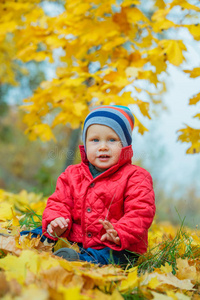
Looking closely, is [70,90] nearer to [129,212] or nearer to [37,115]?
[37,115]

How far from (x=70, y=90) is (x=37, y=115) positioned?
0.47 metres

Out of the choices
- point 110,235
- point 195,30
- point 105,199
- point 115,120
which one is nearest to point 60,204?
point 105,199

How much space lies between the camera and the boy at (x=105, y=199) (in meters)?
1.58

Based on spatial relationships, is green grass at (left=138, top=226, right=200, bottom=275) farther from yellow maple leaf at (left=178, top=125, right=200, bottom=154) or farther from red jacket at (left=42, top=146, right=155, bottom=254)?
yellow maple leaf at (left=178, top=125, right=200, bottom=154)

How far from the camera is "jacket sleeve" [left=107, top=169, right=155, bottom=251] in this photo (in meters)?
1.54

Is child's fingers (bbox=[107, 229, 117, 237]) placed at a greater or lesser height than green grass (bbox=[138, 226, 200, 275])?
greater

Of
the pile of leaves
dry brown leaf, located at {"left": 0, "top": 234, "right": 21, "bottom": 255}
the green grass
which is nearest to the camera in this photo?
the pile of leaves

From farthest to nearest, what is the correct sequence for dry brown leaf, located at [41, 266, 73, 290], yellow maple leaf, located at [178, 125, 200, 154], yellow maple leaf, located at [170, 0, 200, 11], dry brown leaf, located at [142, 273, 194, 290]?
yellow maple leaf, located at [178, 125, 200, 154], yellow maple leaf, located at [170, 0, 200, 11], dry brown leaf, located at [142, 273, 194, 290], dry brown leaf, located at [41, 266, 73, 290]

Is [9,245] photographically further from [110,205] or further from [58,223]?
[110,205]

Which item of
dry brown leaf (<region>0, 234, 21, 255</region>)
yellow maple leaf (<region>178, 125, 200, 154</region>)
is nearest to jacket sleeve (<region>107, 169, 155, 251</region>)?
dry brown leaf (<region>0, 234, 21, 255</region>)

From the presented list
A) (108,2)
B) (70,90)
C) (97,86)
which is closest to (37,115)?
(70,90)

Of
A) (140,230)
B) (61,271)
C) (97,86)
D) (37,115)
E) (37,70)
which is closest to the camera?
(61,271)

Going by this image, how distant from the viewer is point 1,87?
Result: 11016 millimetres

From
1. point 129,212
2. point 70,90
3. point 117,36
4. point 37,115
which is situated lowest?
point 129,212
